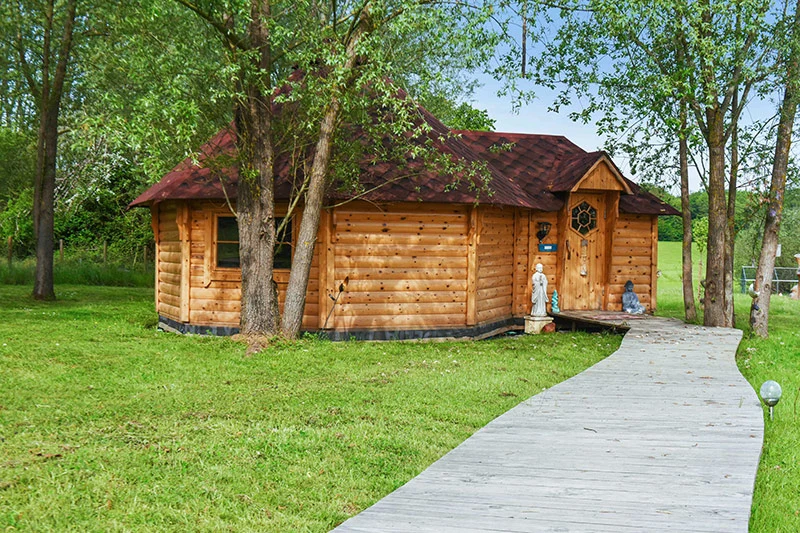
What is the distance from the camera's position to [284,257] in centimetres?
1472

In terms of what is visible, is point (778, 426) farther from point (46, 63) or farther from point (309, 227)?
point (46, 63)

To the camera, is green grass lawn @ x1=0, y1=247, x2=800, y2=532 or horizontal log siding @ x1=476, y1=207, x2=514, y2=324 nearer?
green grass lawn @ x1=0, y1=247, x2=800, y2=532

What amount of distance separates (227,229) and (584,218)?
323 inches

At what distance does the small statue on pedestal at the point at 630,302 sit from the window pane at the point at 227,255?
8.95m

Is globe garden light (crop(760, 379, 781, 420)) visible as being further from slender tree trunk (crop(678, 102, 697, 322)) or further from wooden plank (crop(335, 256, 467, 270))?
slender tree trunk (crop(678, 102, 697, 322))

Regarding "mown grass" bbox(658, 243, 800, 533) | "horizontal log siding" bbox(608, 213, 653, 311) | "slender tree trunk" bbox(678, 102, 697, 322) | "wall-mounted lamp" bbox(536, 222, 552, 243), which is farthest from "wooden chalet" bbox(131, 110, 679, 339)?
"mown grass" bbox(658, 243, 800, 533)

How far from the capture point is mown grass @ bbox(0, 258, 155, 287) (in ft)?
87.4

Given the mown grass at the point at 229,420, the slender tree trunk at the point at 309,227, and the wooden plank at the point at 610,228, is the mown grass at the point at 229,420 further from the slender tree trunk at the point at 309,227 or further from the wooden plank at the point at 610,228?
the wooden plank at the point at 610,228

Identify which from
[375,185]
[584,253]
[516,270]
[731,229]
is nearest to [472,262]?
[375,185]

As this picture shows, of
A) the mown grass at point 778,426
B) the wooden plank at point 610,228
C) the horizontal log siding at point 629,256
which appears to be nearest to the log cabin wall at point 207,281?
the wooden plank at point 610,228

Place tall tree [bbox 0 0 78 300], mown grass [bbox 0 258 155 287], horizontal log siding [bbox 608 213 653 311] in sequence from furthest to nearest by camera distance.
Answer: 1. mown grass [bbox 0 258 155 287]
2. tall tree [bbox 0 0 78 300]
3. horizontal log siding [bbox 608 213 653 311]

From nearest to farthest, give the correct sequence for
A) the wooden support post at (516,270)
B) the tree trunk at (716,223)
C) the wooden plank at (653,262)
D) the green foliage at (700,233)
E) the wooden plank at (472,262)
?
the wooden plank at (472,262) < the tree trunk at (716,223) < the wooden support post at (516,270) < the wooden plank at (653,262) < the green foliage at (700,233)

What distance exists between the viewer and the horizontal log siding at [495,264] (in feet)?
51.3

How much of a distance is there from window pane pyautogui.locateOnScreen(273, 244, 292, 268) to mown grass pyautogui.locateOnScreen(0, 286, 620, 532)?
1.93 metres
